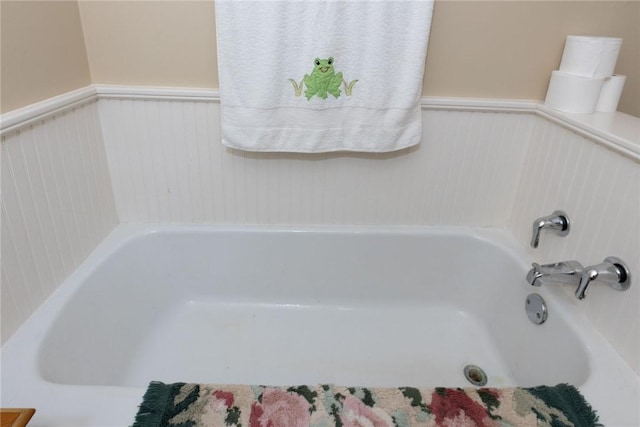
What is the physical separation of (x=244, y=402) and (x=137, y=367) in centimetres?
66

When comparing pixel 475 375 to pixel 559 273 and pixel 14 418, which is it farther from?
Result: pixel 14 418

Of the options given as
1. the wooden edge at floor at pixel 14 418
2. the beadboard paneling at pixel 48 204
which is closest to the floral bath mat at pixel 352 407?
the wooden edge at floor at pixel 14 418

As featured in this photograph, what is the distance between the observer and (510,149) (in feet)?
4.80

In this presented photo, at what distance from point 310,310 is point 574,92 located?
3.75ft

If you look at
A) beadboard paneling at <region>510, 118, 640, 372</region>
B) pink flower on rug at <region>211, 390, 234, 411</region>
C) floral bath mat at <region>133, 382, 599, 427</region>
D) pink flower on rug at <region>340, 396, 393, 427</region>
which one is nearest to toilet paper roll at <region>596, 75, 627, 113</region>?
beadboard paneling at <region>510, 118, 640, 372</region>

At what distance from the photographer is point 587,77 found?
4.09 ft

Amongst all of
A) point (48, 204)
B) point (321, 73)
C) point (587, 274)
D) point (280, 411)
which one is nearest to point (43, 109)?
point (48, 204)

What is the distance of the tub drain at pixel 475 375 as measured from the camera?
135cm

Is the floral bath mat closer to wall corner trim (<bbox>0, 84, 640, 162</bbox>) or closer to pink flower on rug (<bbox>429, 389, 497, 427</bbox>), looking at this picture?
pink flower on rug (<bbox>429, 389, 497, 427</bbox>)

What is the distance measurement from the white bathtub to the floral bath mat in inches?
11.4

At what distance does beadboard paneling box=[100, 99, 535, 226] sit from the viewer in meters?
1.39

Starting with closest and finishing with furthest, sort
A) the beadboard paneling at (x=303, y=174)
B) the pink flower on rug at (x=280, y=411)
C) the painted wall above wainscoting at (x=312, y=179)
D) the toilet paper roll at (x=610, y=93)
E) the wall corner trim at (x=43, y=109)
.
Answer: the pink flower on rug at (x=280, y=411) < the wall corner trim at (x=43, y=109) < the painted wall above wainscoting at (x=312, y=179) < the toilet paper roll at (x=610, y=93) < the beadboard paneling at (x=303, y=174)

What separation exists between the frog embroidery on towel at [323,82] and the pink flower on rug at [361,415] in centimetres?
85

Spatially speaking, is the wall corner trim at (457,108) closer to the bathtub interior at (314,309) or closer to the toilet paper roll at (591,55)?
the toilet paper roll at (591,55)
